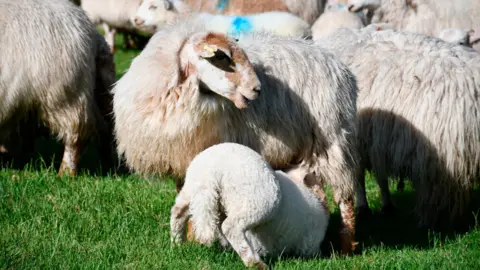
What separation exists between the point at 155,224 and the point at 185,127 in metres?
1.02

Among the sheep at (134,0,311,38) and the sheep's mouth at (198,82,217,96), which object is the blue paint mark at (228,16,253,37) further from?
the sheep's mouth at (198,82,217,96)

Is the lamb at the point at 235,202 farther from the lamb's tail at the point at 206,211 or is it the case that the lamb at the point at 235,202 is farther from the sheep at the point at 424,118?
the sheep at the point at 424,118

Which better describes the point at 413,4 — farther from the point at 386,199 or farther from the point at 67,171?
the point at 67,171

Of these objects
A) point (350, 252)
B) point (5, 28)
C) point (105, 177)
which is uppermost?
point (5, 28)

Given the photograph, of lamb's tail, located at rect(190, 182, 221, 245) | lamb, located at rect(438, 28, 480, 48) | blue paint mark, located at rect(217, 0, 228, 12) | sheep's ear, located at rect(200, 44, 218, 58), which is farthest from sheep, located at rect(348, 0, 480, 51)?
lamb's tail, located at rect(190, 182, 221, 245)

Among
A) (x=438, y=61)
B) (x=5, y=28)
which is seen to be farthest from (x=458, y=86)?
(x=5, y=28)

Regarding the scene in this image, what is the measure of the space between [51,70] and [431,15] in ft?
15.3

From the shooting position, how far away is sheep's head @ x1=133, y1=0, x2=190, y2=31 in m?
10.3

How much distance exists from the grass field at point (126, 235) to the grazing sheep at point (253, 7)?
3.85 metres

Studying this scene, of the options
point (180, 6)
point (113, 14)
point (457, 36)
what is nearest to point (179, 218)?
point (457, 36)

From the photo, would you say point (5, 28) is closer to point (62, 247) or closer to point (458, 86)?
point (62, 247)

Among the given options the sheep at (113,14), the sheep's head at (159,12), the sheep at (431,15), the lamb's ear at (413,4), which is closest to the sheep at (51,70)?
the sheep's head at (159,12)

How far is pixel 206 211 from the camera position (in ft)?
16.4

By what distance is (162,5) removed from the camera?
33.9 feet
